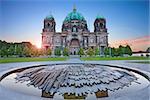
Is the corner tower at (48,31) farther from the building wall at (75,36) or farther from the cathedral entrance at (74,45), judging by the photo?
the cathedral entrance at (74,45)

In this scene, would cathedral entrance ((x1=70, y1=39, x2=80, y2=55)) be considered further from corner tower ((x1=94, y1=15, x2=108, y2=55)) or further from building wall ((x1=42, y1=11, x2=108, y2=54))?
corner tower ((x1=94, y1=15, x2=108, y2=55))

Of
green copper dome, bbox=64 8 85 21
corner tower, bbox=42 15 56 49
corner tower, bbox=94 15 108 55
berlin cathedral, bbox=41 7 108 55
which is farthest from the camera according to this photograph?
green copper dome, bbox=64 8 85 21

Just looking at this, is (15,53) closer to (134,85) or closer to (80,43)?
(80,43)

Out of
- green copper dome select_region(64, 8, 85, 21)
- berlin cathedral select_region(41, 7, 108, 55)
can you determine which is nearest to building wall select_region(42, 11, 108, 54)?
berlin cathedral select_region(41, 7, 108, 55)

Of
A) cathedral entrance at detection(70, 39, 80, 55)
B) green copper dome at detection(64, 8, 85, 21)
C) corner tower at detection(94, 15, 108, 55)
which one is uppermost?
green copper dome at detection(64, 8, 85, 21)

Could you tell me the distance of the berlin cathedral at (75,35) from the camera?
22234mm

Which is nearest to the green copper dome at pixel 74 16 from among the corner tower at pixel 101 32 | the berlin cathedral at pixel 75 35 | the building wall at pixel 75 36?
the berlin cathedral at pixel 75 35

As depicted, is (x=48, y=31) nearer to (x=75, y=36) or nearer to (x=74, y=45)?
(x=75, y=36)

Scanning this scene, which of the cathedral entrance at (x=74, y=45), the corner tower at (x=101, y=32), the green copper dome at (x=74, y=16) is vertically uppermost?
the green copper dome at (x=74, y=16)

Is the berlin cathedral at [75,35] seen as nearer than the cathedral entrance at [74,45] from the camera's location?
Yes

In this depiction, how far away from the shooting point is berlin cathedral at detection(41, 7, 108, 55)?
72.9 ft

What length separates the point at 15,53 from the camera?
15.6m

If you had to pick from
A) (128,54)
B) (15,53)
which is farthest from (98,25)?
(15,53)

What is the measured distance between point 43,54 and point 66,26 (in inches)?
359
